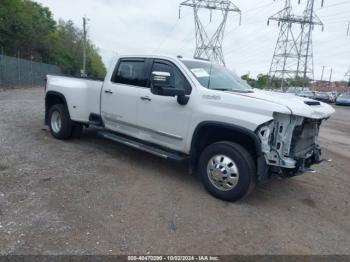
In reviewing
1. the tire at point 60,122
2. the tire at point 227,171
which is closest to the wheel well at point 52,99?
the tire at point 60,122

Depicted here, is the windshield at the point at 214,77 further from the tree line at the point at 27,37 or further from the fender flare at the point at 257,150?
the tree line at the point at 27,37

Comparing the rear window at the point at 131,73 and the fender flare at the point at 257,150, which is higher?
the rear window at the point at 131,73

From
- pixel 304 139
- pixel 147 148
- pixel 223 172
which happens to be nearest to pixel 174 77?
pixel 147 148

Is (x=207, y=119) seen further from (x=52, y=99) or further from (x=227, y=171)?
(x=52, y=99)

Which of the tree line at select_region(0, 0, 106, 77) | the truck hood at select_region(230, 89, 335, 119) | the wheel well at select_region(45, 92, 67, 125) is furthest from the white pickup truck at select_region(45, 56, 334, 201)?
the tree line at select_region(0, 0, 106, 77)

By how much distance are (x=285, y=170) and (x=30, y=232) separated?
3.28 m

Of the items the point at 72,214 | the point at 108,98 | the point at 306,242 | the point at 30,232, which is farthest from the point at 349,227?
the point at 108,98

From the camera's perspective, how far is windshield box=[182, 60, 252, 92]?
18.3 ft

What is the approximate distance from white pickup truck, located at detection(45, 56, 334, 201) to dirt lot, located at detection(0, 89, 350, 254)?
465 mm

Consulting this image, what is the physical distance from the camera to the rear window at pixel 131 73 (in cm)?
630

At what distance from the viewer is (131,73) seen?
6531 millimetres

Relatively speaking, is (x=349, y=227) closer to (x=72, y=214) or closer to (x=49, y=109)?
(x=72, y=214)

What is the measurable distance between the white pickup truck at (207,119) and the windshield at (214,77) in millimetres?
20

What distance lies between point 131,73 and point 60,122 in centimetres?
228
